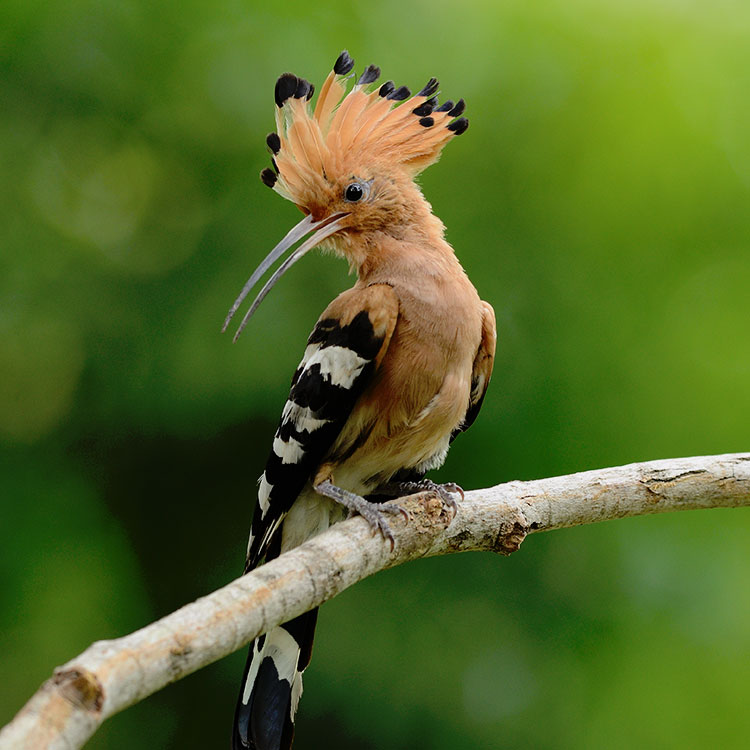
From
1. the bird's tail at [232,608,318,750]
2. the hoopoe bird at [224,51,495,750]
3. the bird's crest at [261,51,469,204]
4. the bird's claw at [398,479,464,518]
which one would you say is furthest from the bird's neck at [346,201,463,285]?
the bird's tail at [232,608,318,750]

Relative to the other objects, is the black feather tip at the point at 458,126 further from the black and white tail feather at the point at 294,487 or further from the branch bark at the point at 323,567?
the branch bark at the point at 323,567

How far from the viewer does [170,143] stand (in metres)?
2.55

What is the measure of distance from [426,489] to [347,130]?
68cm

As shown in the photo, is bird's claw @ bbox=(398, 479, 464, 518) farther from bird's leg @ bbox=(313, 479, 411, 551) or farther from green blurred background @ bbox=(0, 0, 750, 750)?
green blurred background @ bbox=(0, 0, 750, 750)

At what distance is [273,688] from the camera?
1701 millimetres

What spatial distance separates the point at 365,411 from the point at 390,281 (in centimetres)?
23

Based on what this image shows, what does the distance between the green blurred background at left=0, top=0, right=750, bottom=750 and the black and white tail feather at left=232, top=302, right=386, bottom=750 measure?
0.70m

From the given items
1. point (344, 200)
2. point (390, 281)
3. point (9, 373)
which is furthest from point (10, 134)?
point (390, 281)

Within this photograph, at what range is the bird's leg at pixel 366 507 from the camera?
145 cm

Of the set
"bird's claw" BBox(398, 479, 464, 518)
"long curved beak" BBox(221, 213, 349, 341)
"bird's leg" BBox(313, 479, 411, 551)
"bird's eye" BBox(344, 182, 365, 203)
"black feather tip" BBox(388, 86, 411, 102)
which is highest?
"black feather tip" BBox(388, 86, 411, 102)

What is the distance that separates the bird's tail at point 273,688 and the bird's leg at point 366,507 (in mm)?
264

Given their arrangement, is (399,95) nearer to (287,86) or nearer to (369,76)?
(369,76)

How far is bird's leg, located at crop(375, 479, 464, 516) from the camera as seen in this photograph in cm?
155

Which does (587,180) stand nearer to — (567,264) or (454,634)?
(567,264)
